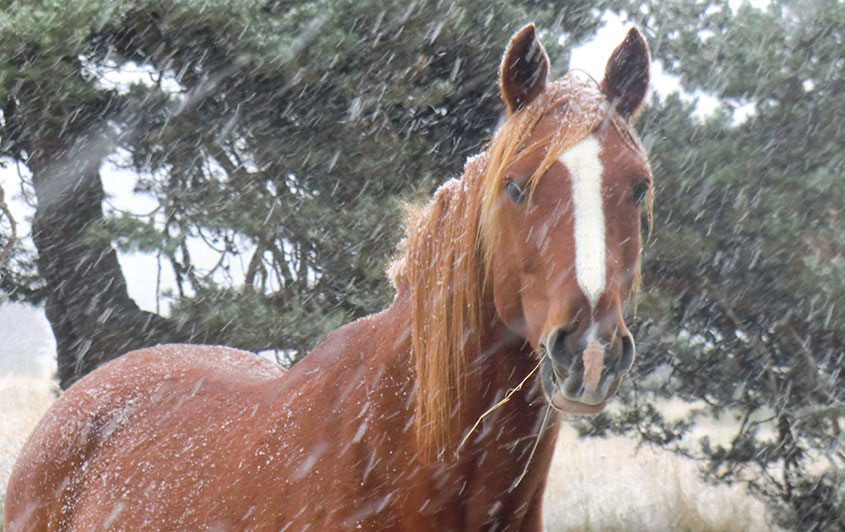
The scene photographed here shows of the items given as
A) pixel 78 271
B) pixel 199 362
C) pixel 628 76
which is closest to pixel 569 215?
pixel 628 76

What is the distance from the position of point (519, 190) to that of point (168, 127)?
5051 millimetres

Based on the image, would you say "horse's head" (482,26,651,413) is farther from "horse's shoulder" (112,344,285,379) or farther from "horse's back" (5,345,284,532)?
"horse's shoulder" (112,344,285,379)

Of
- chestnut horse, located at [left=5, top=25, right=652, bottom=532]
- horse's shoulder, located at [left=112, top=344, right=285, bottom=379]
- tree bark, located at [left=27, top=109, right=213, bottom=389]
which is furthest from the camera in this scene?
tree bark, located at [left=27, top=109, right=213, bottom=389]

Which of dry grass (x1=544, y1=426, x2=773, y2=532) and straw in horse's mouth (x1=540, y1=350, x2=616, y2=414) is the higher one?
straw in horse's mouth (x1=540, y1=350, x2=616, y2=414)

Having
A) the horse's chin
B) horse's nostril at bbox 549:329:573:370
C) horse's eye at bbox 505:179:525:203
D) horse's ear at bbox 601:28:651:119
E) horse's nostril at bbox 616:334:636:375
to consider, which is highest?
horse's ear at bbox 601:28:651:119

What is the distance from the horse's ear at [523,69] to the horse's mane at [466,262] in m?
0.04

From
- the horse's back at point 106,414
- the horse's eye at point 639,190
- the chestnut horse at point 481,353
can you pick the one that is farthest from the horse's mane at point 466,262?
the horse's back at point 106,414

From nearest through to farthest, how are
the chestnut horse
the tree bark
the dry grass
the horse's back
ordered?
the chestnut horse < the horse's back < the dry grass < the tree bark

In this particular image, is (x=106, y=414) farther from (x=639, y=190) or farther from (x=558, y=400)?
(x=639, y=190)

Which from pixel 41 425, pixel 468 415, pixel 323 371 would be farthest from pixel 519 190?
pixel 41 425

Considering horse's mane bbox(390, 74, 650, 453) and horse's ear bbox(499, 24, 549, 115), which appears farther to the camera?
horse's ear bbox(499, 24, 549, 115)

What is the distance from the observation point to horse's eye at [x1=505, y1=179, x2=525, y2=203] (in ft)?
5.79

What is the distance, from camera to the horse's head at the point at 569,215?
1.57 m

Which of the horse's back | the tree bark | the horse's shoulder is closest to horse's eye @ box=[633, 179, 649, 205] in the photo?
the horse's back
